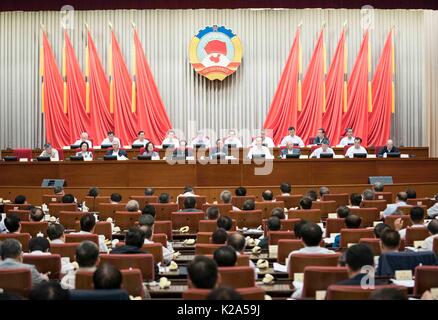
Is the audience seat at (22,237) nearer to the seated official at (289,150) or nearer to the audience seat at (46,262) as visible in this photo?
the audience seat at (46,262)

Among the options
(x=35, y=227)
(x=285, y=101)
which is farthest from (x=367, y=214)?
(x=285, y=101)

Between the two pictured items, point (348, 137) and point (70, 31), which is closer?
point (348, 137)

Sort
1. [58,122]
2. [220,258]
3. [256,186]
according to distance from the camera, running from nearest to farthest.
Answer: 1. [220,258]
2. [256,186]
3. [58,122]

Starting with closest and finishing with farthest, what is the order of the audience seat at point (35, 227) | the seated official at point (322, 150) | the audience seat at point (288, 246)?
the audience seat at point (288, 246) < the audience seat at point (35, 227) < the seated official at point (322, 150)

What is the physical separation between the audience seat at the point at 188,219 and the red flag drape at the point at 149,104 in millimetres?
8372

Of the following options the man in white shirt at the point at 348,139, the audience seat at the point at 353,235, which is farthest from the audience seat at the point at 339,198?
the man in white shirt at the point at 348,139

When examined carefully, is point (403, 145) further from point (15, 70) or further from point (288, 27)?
point (15, 70)

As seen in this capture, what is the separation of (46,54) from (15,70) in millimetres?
1128

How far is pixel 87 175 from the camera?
43.4 feet

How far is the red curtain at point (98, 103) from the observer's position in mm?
17375

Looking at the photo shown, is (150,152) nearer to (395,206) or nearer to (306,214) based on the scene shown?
(306,214)

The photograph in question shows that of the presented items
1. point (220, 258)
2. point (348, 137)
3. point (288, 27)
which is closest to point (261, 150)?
point (348, 137)

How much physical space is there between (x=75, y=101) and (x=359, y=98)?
726 centimetres

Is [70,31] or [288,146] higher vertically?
[70,31]
